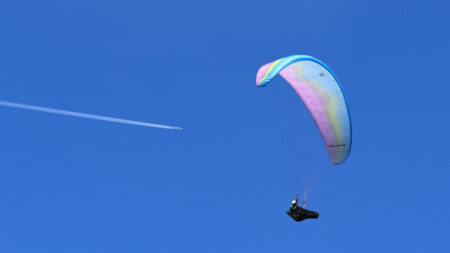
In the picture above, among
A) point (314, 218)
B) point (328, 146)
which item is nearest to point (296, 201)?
point (314, 218)

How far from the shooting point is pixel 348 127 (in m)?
43.2

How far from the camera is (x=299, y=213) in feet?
141

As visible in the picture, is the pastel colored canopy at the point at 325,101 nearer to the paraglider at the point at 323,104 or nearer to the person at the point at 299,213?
the paraglider at the point at 323,104

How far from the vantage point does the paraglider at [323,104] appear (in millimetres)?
42844

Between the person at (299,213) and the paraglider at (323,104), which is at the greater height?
the paraglider at (323,104)

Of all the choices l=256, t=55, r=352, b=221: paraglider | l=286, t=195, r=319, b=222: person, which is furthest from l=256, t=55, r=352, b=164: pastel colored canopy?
l=286, t=195, r=319, b=222: person

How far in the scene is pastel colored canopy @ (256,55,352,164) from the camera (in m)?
42.8

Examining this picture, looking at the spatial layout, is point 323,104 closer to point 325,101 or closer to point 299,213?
point 325,101

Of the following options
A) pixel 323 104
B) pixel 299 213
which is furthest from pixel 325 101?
pixel 299 213

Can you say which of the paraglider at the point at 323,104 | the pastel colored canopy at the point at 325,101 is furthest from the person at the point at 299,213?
the pastel colored canopy at the point at 325,101

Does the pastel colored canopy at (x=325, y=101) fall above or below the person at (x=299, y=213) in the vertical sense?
above

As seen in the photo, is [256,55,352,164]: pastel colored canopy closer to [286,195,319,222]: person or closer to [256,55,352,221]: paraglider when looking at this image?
[256,55,352,221]: paraglider

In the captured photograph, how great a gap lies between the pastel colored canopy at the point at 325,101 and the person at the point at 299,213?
165 inches

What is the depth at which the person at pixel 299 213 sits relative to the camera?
42969mm
